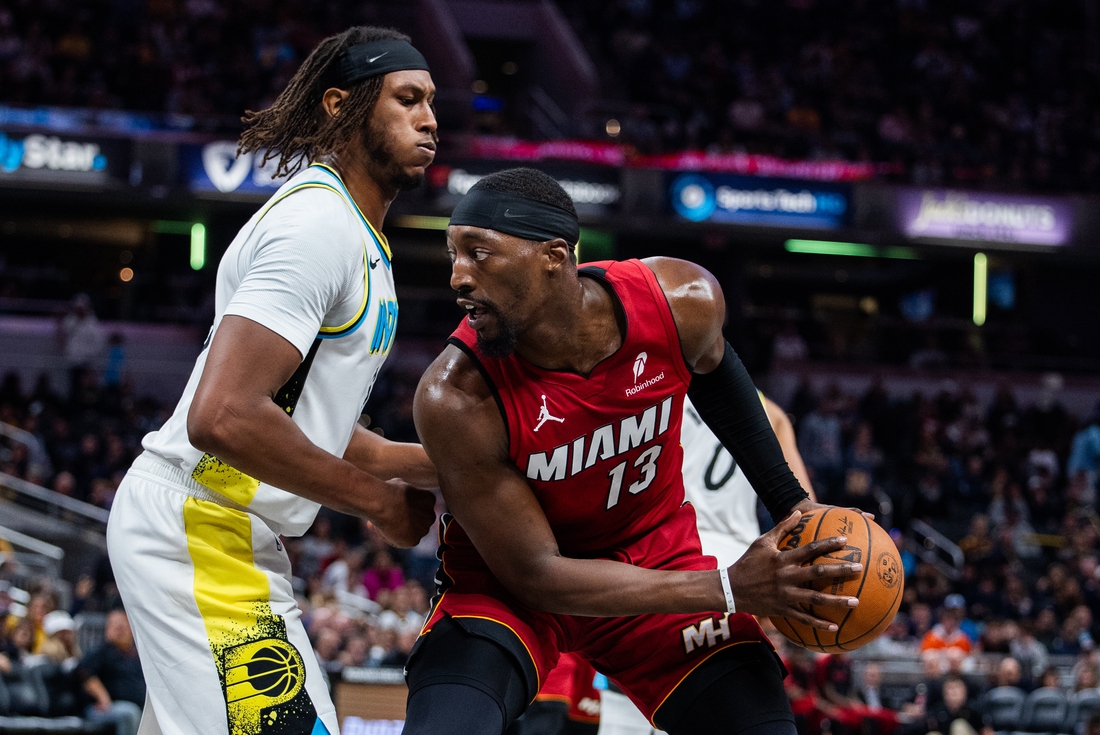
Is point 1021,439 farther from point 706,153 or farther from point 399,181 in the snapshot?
point 399,181

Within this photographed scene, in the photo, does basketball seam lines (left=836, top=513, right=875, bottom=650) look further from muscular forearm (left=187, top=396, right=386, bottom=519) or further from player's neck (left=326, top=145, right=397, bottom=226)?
player's neck (left=326, top=145, right=397, bottom=226)

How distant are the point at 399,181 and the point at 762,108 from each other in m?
19.5

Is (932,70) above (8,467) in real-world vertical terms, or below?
above

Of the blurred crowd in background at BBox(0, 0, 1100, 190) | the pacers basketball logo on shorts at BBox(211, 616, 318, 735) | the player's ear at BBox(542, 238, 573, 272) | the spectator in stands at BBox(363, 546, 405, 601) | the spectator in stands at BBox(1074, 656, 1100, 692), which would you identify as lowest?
the spectator in stands at BBox(1074, 656, 1100, 692)

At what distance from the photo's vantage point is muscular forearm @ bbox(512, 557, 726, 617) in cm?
307

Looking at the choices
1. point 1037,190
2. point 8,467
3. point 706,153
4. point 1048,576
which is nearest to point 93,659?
point 8,467

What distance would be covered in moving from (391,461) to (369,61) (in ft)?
3.80

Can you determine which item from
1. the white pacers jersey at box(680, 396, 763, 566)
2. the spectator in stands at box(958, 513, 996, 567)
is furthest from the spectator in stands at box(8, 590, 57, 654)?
the spectator in stands at box(958, 513, 996, 567)

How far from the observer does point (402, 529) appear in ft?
9.61

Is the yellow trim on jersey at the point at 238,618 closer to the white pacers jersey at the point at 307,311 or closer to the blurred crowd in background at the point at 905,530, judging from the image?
the white pacers jersey at the point at 307,311

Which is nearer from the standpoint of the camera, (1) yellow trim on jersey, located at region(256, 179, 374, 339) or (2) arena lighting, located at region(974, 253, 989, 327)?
(1) yellow trim on jersey, located at region(256, 179, 374, 339)

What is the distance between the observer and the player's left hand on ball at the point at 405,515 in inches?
114

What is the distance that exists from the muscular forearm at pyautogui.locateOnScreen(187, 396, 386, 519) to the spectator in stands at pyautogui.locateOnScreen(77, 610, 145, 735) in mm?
7276

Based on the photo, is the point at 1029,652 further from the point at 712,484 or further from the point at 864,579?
the point at 864,579
